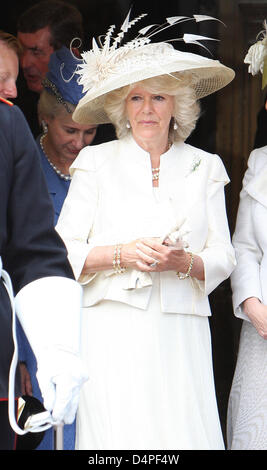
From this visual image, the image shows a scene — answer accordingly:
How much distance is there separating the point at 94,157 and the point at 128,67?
0.39m

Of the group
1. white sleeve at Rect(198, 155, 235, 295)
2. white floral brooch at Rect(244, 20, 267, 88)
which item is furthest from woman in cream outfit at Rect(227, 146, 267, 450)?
white floral brooch at Rect(244, 20, 267, 88)

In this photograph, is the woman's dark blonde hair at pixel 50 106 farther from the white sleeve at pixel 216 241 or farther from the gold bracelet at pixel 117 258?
the gold bracelet at pixel 117 258

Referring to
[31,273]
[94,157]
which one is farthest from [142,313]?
[31,273]

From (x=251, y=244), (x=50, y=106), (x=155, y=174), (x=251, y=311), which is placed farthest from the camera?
(x=50, y=106)

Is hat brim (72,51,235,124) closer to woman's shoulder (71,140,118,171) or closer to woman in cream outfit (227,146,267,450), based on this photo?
woman's shoulder (71,140,118,171)

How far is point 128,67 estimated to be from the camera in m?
4.13

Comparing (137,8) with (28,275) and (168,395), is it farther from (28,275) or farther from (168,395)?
(28,275)

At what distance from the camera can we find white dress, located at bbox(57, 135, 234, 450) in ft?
12.9

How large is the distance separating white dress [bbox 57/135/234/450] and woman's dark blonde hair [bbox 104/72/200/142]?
127 mm

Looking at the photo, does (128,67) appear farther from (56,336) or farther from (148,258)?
(56,336)

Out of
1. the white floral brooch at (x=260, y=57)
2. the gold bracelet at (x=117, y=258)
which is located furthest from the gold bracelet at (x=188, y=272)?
the white floral brooch at (x=260, y=57)

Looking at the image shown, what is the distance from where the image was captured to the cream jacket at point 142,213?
398cm

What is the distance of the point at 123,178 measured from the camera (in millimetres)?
4148

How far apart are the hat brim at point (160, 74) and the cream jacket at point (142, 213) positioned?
189mm
